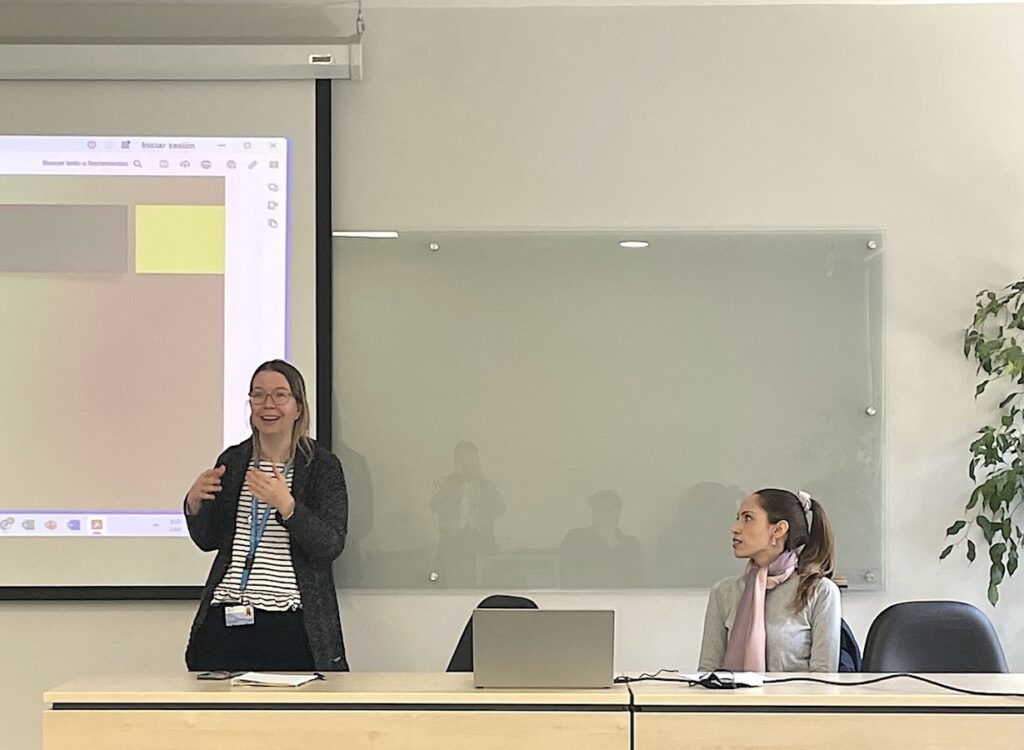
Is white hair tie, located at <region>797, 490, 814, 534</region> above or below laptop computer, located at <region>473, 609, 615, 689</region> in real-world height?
above

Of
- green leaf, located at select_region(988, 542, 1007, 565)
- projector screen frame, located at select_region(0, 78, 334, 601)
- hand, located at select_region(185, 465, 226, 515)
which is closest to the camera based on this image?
hand, located at select_region(185, 465, 226, 515)

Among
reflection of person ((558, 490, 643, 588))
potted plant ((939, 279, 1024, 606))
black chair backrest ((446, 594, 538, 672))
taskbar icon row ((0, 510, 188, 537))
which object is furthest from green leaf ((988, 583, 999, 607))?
taskbar icon row ((0, 510, 188, 537))

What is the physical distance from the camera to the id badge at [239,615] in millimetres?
3316

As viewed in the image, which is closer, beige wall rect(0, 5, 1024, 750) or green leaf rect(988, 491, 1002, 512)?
green leaf rect(988, 491, 1002, 512)

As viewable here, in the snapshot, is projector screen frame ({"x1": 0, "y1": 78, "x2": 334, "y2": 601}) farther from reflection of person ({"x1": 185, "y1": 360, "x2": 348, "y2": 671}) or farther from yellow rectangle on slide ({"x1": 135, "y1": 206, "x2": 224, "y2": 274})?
reflection of person ({"x1": 185, "y1": 360, "x2": 348, "y2": 671})

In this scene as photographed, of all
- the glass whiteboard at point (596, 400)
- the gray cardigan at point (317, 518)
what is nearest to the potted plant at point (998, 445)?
the glass whiteboard at point (596, 400)

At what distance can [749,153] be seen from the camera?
4.18 metres

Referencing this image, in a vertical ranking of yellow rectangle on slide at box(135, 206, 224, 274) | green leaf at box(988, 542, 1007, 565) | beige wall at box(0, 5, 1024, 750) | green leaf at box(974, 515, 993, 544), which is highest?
beige wall at box(0, 5, 1024, 750)

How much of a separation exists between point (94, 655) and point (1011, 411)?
3.07 meters

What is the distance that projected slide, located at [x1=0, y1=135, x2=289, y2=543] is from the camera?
4094mm

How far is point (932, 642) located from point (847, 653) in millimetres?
246

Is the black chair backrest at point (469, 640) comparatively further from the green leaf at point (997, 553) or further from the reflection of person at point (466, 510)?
the green leaf at point (997, 553)

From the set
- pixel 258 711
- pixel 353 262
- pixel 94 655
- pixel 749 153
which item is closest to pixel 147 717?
pixel 258 711

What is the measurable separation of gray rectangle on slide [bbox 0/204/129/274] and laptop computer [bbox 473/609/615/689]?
6.90 feet
